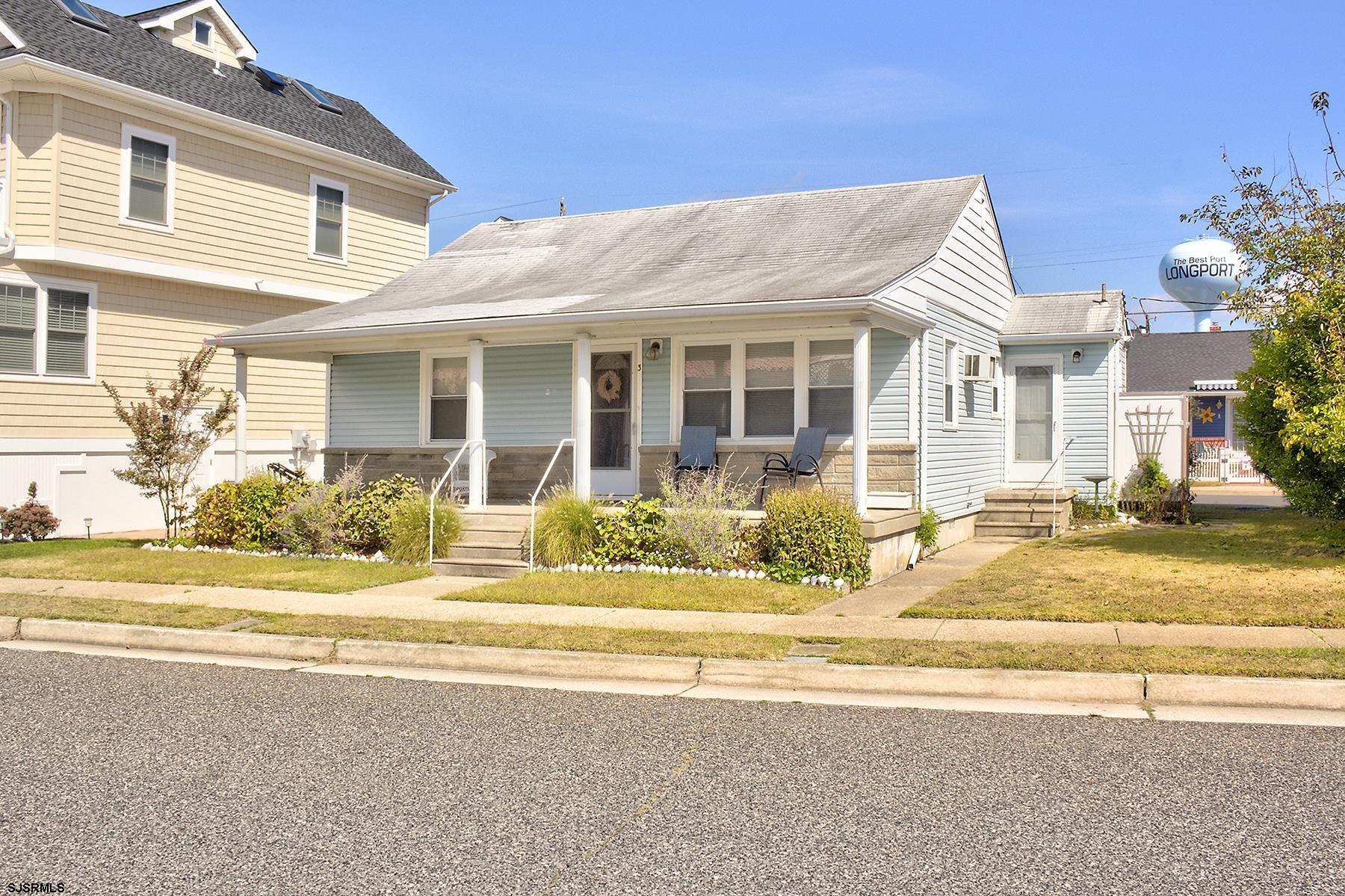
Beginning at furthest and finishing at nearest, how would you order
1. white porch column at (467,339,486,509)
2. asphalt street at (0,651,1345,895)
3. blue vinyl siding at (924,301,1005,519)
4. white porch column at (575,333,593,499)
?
1. blue vinyl siding at (924,301,1005,519)
2. white porch column at (467,339,486,509)
3. white porch column at (575,333,593,499)
4. asphalt street at (0,651,1345,895)

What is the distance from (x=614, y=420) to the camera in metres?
15.9

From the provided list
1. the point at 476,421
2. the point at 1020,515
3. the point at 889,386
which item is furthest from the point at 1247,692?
the point at 1020,515

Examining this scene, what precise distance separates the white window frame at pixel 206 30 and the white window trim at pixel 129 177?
326 centimetres

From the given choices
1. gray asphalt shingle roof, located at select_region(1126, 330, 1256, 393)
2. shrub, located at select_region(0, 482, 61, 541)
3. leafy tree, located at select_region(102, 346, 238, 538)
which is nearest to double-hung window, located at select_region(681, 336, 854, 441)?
leafy tree, located at select_region(102, 346, 238, 538)

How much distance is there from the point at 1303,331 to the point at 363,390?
13018 mm

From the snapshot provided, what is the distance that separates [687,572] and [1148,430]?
408 inches

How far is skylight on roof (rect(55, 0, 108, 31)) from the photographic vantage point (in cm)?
1877

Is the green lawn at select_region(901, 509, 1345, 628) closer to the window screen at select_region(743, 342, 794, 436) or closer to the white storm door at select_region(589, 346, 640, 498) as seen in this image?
the window screen at select_region(743, 342, 794, 436)

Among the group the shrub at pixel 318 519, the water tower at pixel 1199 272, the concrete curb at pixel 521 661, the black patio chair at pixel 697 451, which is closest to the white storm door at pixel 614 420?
the black patio chair at pixel 697 451

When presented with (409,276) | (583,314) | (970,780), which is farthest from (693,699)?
(409,276)

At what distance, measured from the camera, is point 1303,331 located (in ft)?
Result: 40.5

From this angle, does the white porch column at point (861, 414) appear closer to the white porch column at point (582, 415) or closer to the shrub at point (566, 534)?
the shrub at point (566, 534)

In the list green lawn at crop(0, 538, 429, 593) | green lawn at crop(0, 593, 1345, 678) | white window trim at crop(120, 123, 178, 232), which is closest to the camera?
green lawn at crop(0, 593, 1345, 678)

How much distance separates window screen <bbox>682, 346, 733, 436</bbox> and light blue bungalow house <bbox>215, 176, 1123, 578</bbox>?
23 mm
